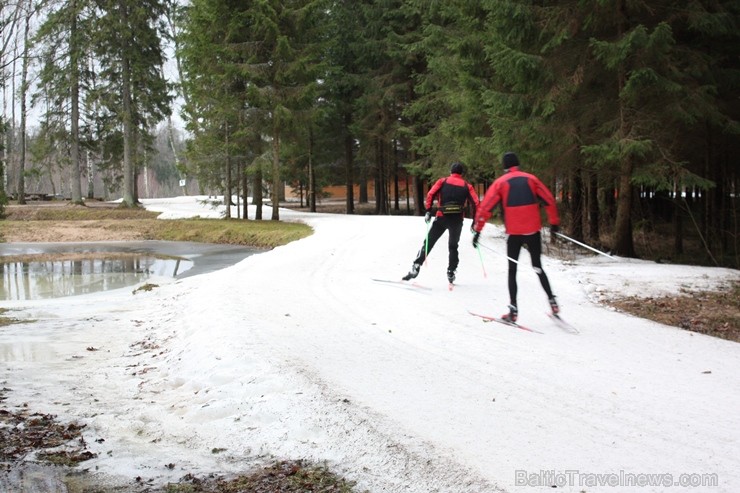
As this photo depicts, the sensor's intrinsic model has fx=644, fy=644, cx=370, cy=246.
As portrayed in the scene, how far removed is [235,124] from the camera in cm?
3039

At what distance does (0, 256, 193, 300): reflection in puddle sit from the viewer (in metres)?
15.6

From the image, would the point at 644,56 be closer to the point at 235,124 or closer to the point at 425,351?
the point at 425,351

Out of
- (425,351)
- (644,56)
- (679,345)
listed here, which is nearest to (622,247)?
(644,56)

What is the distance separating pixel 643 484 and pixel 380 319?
5258 millimetres

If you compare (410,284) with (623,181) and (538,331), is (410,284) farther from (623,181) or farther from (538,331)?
(623,181)

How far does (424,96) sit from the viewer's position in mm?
30469

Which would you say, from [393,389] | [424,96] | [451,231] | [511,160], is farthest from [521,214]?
[424,96]

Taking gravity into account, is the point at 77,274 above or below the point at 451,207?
below
